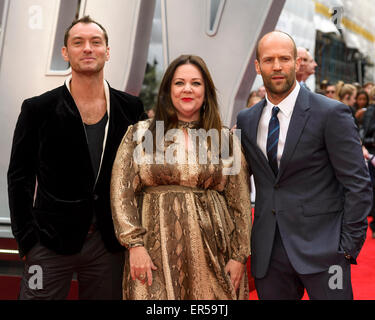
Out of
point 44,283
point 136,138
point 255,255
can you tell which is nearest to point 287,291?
point 255,255

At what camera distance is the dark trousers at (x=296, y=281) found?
194 centimetres

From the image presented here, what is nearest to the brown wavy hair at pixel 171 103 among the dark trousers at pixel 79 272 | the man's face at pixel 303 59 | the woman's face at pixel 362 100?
the dark trousers at pixel 79 272

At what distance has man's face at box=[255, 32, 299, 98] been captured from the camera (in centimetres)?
196

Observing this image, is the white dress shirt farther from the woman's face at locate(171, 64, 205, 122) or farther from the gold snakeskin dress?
the woman's face at locate(171, 64, 205, 122)

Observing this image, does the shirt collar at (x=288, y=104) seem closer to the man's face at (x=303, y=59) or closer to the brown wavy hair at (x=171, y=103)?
the brown wavy hair at (x=171, y=103)

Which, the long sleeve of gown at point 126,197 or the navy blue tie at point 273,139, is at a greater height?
the navy blue tie at point 273,139

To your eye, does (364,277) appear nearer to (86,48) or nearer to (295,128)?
(295,128)

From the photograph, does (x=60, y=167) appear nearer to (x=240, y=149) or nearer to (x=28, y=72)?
(x=240, y=149)

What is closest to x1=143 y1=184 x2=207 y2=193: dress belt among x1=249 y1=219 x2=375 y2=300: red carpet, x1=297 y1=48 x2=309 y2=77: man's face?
x1=249 y1=219 x2=375 y2=300: red carpet

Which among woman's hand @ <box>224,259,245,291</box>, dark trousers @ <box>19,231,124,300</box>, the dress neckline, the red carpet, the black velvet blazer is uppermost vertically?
the dress neckline

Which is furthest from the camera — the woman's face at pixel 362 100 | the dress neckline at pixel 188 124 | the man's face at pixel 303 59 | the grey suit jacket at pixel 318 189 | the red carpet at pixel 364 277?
the woman's face at pixel 362 100

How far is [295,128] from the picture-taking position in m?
1.96

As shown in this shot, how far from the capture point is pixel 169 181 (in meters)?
2.04

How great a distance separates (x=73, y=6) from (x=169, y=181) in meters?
2.42
